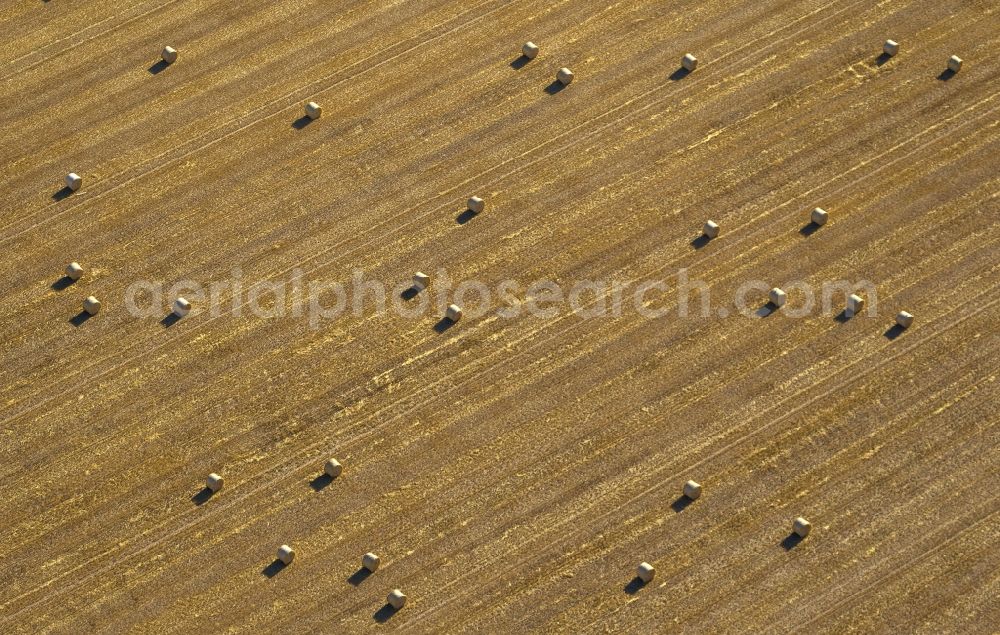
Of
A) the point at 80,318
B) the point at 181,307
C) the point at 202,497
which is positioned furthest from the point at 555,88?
the point at 202,497

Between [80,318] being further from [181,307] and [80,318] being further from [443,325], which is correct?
[443,325]

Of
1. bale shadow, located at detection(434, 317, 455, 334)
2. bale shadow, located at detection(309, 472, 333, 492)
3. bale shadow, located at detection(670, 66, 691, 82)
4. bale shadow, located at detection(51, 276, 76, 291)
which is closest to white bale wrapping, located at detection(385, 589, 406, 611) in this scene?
bale shadow, located at detection(309, 472, 333, 492)

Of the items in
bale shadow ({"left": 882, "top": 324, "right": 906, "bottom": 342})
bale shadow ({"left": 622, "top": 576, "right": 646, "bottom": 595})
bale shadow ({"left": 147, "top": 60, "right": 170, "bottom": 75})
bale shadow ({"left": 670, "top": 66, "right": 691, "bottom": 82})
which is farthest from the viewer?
bale shadow ({"left": 147, "top": 60, "right": 170, "bottom": 75})

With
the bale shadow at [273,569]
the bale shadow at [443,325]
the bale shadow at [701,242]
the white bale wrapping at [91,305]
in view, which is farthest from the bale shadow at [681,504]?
the white bale wrapping at [91,305]

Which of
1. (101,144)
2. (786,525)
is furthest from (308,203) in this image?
(786,525)

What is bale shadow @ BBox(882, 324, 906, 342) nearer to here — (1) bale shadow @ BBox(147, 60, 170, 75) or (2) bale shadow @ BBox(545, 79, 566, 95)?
(2) bale shadow @ BBox(545, 79, 566, 95)

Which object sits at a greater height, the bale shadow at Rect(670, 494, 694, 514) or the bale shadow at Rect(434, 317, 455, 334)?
the bale shadow at Rect(434, 317, 455, 334)

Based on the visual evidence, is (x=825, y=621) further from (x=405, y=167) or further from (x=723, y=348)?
(x=405, y=167)
